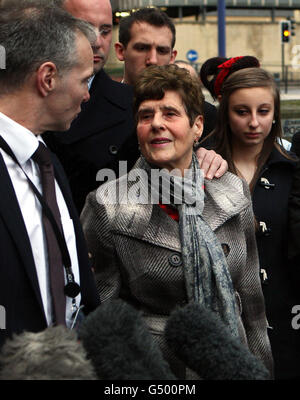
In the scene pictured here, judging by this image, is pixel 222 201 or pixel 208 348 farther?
pixel 222 201

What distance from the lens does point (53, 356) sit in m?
0.84

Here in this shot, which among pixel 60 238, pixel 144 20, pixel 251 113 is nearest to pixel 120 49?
pixel 144 20

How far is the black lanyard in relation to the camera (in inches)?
Answer: 62.1

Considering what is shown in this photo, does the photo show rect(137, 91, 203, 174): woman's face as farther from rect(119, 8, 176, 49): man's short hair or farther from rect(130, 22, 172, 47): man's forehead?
rect(119, 8, 176, 49): man's short hair

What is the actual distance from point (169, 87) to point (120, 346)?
1.57 metres

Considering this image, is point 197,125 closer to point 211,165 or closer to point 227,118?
point 211,165

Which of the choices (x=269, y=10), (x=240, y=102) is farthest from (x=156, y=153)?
(x=269, y=10)

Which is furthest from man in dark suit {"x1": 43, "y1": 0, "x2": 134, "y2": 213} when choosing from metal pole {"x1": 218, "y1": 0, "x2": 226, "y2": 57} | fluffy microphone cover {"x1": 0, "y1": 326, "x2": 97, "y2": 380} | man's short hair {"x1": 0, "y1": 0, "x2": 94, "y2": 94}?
metal pole {"x1": 218, "y1": 0, "x2": 226, "y2": 57}

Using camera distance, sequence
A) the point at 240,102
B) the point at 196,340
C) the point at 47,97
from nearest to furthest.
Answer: the point at 196,340 < the point at 47,97 < the point at 240,102

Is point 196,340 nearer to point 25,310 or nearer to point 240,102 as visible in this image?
point 25,310

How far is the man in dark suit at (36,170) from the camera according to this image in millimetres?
1502

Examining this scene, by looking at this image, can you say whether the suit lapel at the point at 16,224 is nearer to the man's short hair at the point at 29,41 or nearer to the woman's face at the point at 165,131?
the man's short hair at the point at 29,41

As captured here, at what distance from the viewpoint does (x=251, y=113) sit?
288 cm

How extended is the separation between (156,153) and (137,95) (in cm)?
26
